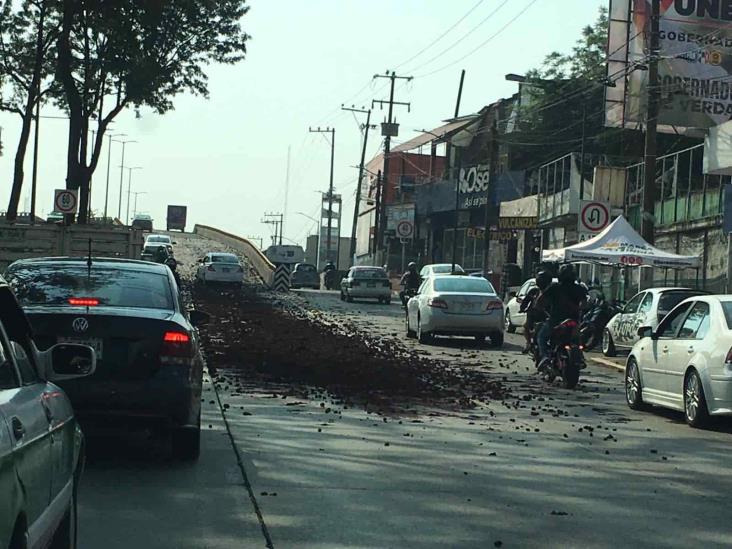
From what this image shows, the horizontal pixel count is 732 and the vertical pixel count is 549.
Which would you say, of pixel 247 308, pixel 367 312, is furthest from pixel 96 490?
pixel 367 312

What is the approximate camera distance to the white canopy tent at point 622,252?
29.0m

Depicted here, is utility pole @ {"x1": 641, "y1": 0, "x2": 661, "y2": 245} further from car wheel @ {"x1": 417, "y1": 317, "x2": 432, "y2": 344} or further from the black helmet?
the black helmet

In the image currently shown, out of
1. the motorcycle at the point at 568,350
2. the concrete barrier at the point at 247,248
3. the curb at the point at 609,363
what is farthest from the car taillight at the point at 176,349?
the concrete barrier at the point at 247,248

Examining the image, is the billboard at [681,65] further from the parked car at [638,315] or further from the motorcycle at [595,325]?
the parked car at [638,315]

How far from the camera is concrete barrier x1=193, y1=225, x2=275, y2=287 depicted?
67.4 meters

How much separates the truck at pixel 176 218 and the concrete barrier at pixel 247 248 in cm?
1102

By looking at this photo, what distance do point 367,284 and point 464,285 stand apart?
22.6 m

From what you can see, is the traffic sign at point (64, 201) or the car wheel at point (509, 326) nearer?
the traffic sign at point (64, 201)

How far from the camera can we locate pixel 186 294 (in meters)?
46.6

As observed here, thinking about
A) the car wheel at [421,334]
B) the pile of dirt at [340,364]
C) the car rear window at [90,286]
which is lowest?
the pile of dirt at [340,364]

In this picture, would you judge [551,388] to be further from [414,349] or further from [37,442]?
[37,442]

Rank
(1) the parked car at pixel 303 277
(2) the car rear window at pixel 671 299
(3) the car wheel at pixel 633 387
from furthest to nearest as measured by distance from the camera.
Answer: (1) the parked car at pixel 303 277 → (2) the car rear window at pixel 671 299 → (3) the car wheel at pixel 633 387

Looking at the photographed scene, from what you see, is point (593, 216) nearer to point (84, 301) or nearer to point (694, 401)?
point (694, 401)

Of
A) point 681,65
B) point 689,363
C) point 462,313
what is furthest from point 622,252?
point 689,363
